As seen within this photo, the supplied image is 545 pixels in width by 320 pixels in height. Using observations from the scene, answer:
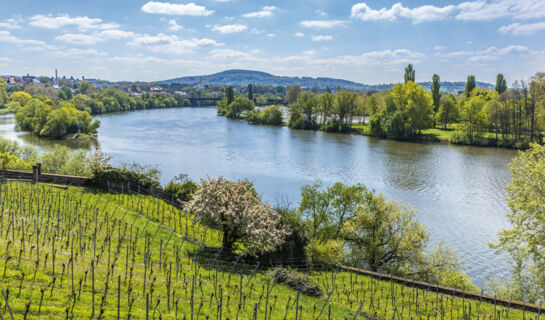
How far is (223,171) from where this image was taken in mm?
48719

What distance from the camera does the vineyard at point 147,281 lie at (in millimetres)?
10344

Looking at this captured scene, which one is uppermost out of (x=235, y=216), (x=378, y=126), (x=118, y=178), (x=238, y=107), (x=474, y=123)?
(x=238, y=107)

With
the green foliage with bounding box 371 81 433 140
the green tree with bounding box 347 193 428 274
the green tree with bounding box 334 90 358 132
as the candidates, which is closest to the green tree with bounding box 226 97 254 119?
the green tree with bounding box 334 90 358 132

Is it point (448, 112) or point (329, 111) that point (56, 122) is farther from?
point (448, 112)

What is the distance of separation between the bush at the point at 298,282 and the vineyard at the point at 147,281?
0.08 m

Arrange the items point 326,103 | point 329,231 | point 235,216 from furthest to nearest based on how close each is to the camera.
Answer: point 326,103 → point 329,231 → point 235,216

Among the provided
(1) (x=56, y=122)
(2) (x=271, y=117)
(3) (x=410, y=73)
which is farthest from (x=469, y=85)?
(1) (x=56, y=122)

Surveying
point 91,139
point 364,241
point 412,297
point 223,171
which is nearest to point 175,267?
point 412,297

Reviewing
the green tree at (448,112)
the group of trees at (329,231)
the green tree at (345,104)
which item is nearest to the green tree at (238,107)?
the green tree at (345,104)

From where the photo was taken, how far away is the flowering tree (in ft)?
57.2

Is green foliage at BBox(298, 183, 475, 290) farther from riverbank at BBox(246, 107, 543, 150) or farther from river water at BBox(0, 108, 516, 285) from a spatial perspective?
riverbank at BBox(246, 107, 543, 150)

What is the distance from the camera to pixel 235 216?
17.5 metres

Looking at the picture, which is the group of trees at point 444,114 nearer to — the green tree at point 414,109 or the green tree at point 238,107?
the green tree at point 414,109

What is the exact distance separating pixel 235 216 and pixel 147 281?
5574 mm
